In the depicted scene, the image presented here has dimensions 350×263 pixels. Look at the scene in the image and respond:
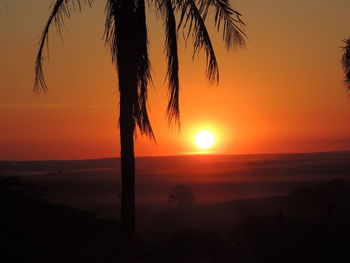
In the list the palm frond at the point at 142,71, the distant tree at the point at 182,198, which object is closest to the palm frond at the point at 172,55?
the palm frond at the point at 142,71

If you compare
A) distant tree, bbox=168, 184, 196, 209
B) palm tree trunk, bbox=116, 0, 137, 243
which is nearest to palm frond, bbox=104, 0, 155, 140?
palm tree trunk, bbox=116, 0, 137, 243

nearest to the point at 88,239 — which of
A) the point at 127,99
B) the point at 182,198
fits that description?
the point at 127,99

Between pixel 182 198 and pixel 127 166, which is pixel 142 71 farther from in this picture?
pixel 182 198

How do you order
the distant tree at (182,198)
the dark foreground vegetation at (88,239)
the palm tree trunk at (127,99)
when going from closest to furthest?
the dark foreground vegetation at (88,239)
the palm tree trunk at (127,99)
the distant tree at (182,198)

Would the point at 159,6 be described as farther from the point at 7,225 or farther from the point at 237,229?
the point at 237,229

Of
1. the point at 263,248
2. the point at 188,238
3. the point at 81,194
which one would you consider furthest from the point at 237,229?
the point at 81,194

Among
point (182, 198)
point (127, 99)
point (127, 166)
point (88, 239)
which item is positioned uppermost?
point (127, 99)

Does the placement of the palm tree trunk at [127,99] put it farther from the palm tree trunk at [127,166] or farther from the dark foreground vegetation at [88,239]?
the dark foreground vegetation at [88,239]

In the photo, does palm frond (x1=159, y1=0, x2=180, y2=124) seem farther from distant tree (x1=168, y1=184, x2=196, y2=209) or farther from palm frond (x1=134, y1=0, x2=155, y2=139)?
distant tree (x1=168, y1=184, x2=196, y2=209)

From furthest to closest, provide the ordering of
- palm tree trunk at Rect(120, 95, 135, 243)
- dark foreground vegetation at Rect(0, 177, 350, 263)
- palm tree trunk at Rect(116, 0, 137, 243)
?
1. palm tree trunk at Rect(120, 95, 135, 243)
2. palm tree trunk at Rect(116, 0, 137, 243)
3. dark foreground vegetation at Rect(0, 177, 350, 263)

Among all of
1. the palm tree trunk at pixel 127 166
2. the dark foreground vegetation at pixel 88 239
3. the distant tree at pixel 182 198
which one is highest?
the palm tree trunk at pixel 127 166

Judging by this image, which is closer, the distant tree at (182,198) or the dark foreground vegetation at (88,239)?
the dark foreground vegetation at (88,239)

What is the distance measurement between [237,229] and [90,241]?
23.9m

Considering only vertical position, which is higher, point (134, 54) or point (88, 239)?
point (134, 54)
